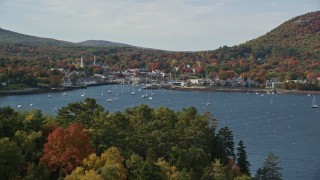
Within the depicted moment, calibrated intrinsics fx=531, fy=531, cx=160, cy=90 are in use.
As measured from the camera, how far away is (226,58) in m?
45.3

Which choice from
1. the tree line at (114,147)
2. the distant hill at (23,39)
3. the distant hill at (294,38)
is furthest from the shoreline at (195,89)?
the distant hill at (23,39)

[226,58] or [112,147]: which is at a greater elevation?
[226,58]

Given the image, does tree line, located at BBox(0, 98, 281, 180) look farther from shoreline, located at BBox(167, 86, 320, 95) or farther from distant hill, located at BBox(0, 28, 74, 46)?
distant hill, located at BBox(0, 28, 74, 46)

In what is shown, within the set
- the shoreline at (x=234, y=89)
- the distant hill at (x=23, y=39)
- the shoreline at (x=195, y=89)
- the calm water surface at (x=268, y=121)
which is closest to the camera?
the calm water surface at (x=268, y=121)

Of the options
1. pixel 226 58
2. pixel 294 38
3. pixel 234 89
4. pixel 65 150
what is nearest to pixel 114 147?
pixel 65 150

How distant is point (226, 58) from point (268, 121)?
2814 centimetres

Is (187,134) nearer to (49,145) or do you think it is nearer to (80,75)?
(49,145)

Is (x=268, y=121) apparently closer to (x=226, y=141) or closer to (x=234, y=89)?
(x=226, y=141)

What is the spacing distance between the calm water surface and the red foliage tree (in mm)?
4034

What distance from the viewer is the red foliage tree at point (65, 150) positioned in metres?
6.43

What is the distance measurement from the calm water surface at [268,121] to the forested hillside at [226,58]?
636 centimetres

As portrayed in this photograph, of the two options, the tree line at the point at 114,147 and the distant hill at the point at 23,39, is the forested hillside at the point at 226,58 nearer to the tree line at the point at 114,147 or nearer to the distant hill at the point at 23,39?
the distant hill at the point at 23,39

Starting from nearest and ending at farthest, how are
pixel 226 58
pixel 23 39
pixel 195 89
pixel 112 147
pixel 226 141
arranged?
pixel 112 147
pixel 226 141
pixel 195 89
pixel 226 58
pixel 23 39

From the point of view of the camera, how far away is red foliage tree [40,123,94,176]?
6430 mm
